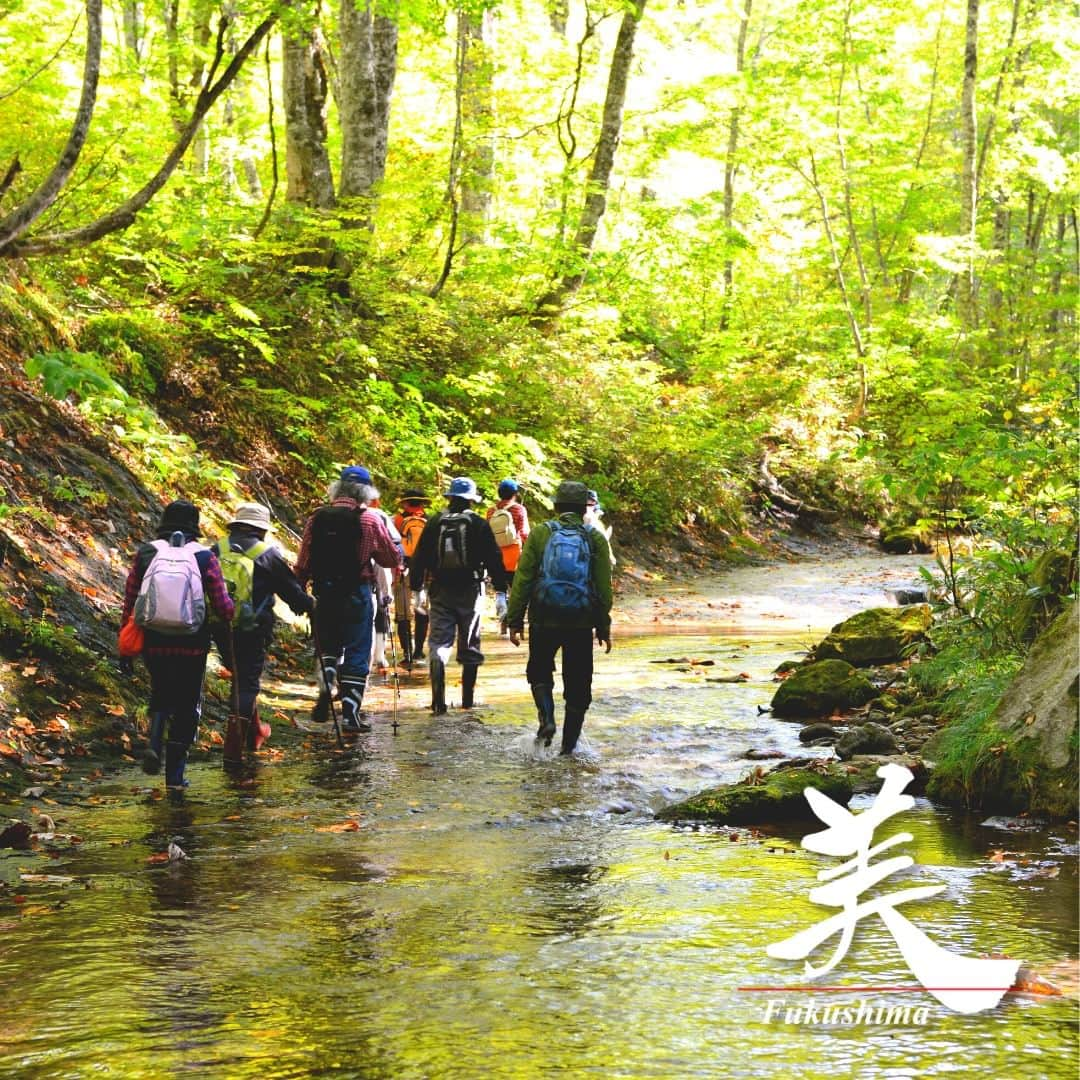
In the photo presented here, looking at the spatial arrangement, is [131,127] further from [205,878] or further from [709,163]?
[709,163]

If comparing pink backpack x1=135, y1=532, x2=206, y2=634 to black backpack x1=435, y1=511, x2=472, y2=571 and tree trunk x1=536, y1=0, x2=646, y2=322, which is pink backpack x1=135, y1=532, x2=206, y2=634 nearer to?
black backpack x1=435, y1=511, x2=472, y2=571

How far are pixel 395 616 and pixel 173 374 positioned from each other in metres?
5.02

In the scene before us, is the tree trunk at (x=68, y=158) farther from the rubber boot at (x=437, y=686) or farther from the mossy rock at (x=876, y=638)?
the mossy rock at (x=876, y=638)

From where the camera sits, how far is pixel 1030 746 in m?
7.08

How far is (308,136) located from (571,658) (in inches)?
482

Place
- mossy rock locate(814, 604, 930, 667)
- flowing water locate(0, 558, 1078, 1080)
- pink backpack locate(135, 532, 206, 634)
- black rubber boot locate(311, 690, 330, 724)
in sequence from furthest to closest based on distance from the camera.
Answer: mossy rock locate(814, 604, 930, 667), black rubber boot locate(311, 690, 330, 724), pink backpack locate(135, 532, 206, 634), flowing water locate(0, 558, 1078, 1080)

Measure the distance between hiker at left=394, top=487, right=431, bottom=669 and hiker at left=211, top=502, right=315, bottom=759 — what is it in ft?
12.0

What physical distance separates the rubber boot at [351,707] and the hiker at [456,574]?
0.89 m

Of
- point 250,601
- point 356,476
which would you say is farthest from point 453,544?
point 250,601

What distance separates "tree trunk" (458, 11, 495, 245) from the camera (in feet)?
63.6

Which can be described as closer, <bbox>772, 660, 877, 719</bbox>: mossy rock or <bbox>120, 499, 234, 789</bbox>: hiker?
<bbox>120, 499, 234, 789</bbox>: hiker

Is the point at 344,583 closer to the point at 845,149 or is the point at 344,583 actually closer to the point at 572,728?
the point at 572,728

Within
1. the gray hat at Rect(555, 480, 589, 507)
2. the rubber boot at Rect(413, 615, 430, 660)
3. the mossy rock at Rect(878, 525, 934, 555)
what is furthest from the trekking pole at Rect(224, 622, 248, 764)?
the mossy rock at Rect(878, 525, 934, 555)

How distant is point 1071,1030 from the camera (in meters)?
3.82
